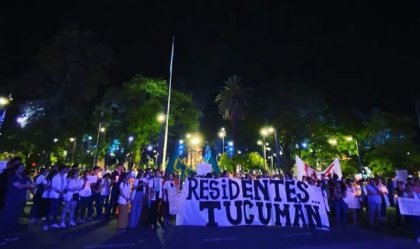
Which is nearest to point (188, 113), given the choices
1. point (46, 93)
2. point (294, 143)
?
point (294, 143)

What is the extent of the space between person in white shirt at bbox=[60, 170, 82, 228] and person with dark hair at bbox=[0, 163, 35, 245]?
1974 millimetres

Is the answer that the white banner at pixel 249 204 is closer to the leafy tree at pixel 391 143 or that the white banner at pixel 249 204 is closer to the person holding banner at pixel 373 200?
the person holding banner at pixel 373 200

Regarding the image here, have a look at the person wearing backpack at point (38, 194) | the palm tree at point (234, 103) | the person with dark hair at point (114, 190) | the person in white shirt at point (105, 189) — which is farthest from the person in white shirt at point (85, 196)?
the palm tree at point (234, 103)

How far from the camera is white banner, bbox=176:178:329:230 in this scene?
10.8 m

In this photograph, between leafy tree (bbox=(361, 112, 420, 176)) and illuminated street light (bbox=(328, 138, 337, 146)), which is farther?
illuminated street light (bbox=(328, 138, 337, 146))

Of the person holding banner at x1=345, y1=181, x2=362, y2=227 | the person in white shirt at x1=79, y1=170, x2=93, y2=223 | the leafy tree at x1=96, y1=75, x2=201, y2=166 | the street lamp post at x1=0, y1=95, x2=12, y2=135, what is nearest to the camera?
the person in white shirt at x1=79, y1=170, x2=93, y2=223

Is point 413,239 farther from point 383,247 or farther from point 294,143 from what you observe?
point 294,143

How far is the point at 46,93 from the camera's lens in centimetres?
2533

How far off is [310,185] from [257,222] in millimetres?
2457

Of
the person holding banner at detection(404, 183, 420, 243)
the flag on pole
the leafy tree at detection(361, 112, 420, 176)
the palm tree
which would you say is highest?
the palm tree

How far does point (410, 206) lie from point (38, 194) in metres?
11.8

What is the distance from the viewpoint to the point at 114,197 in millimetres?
11703

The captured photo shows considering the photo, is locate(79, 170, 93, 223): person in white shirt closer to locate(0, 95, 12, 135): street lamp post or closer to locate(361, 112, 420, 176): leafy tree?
locate(0, 95, 12, 135): street lamp post

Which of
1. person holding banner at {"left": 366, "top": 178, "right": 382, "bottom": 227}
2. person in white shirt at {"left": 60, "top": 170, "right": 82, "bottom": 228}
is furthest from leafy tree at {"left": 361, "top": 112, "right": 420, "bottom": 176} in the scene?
person in white shirt at {"left": 60, "top": 170, "right": 82, "bottom": 228}
